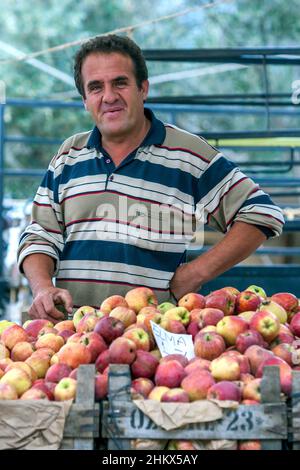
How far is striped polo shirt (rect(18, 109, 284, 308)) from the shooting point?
3.13 meters

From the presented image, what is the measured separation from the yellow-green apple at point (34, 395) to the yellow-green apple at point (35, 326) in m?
0.62

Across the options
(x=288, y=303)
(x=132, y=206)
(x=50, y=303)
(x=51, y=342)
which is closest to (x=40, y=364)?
(x=51, y=342)

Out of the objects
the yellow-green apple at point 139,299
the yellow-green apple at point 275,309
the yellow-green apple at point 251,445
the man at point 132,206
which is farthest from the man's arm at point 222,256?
the yellow-green apple at point 251,445

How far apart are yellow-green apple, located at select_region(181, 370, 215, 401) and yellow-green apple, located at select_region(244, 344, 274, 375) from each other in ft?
0.53

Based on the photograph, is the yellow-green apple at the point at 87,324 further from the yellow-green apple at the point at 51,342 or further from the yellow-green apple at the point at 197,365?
the yellow-green apple at the point at 197,365

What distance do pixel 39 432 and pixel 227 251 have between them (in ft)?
4.52

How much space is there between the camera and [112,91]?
3129mm

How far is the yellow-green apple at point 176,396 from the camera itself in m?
1.98

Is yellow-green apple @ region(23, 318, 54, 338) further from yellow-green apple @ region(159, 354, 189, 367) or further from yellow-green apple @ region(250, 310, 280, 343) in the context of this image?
yellow-green apple @ region(250, 310, 280, 343)

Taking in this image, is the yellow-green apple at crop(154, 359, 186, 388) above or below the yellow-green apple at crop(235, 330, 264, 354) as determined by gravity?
below

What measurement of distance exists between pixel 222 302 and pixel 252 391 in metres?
0.65

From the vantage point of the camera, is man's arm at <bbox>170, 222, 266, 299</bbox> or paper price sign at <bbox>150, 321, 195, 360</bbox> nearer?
paper price sign at <bbox>150, 321, 195, 360</bbox>

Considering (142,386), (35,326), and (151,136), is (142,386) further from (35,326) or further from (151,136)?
(151,136)

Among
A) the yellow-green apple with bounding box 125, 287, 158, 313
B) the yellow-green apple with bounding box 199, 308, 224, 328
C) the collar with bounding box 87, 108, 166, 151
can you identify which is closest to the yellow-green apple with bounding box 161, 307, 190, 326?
the yellow-green apple with bounding box 199, 308, 224, 328
